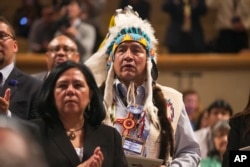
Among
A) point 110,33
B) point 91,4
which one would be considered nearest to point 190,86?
point 91,4

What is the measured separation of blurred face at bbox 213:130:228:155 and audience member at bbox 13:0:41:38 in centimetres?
464

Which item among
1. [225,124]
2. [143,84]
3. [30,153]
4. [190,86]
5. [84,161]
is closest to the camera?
[30,153]

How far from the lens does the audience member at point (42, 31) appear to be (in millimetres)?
8984

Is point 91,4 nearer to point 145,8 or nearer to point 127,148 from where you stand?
point 145,8

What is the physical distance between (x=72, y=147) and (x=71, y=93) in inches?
9.5

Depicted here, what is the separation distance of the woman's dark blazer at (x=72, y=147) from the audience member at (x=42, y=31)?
520 cm

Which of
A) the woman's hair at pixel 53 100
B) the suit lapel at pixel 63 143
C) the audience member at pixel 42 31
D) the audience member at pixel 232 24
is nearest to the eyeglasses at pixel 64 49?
the woman's hair at pixel 53 100

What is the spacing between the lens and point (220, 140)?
5.54m

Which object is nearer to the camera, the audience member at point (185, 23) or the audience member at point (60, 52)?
the audience member at point (60, 52)

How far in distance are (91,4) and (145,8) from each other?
597 mm

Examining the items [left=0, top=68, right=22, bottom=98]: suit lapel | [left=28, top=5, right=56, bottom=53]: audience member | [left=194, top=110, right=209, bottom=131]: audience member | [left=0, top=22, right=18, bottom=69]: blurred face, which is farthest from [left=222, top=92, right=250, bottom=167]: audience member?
[left=28, top=5, right=56, bottom=53]: audience member

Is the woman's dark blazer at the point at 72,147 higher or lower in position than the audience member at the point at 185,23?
lower

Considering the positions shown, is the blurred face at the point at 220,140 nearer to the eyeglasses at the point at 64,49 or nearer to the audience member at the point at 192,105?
the eyeglasses at the point at 64,49

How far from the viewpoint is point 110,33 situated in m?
4.45
